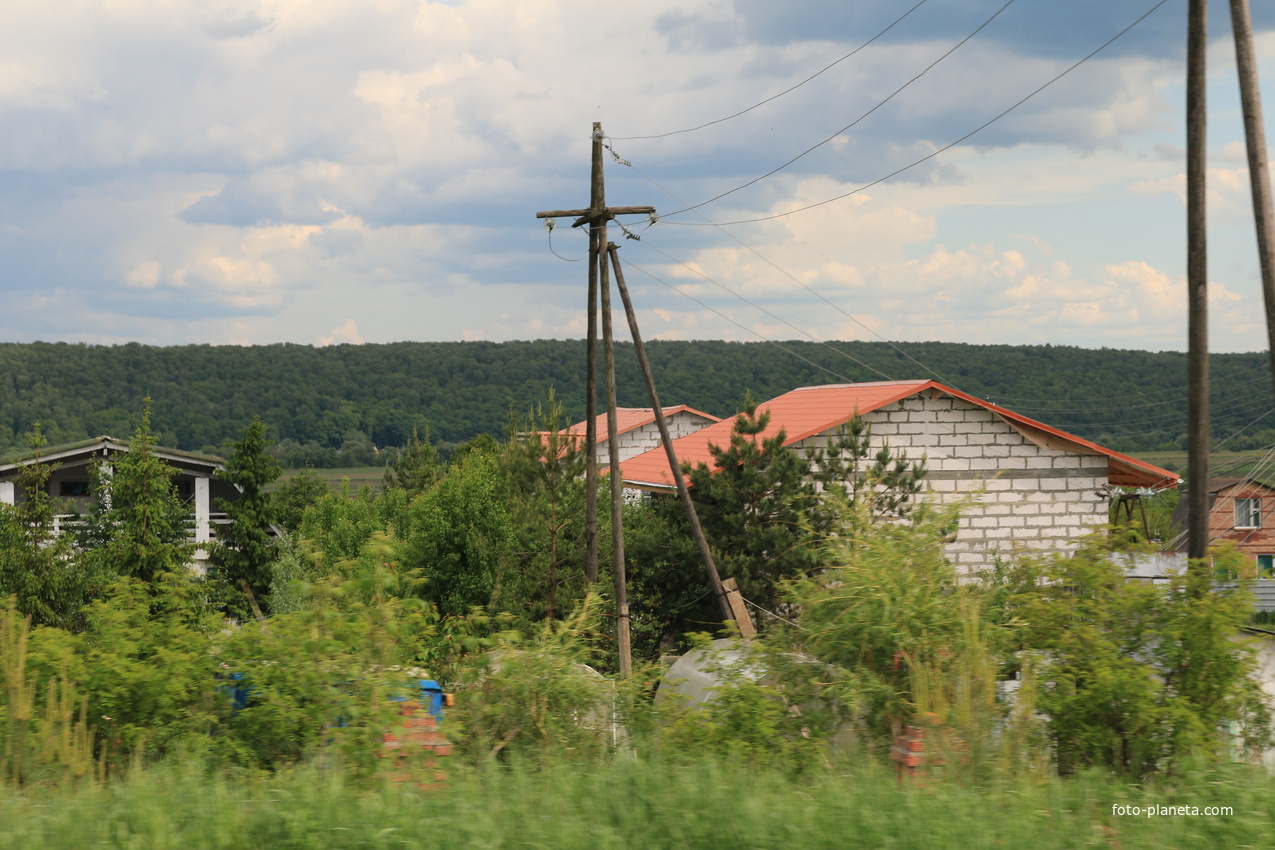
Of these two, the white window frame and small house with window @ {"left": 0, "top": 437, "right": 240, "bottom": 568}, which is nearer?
small house with window @ {"left": 0, "top": 437, "right": 240, "bottom": 568}

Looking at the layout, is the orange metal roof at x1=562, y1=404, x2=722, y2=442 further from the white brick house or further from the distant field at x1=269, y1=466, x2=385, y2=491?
the distant field at x1=269, y1=466, x2=385, y2=491

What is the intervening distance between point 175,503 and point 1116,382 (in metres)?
72.6

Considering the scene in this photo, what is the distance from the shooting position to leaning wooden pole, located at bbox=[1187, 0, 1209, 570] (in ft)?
32.9

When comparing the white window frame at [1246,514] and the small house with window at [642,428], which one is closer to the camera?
the small house with window at [642,428]

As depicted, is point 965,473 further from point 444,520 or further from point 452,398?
point 452,398

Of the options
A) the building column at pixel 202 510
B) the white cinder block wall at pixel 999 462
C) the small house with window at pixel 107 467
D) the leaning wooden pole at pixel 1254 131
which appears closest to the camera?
the leaning wooden pole at pixel 1254 131

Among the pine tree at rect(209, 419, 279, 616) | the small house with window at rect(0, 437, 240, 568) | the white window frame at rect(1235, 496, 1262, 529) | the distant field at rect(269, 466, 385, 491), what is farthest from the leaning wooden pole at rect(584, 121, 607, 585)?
the distant field at rect(269, 466, 385, 491)

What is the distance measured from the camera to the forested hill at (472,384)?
75375 mm

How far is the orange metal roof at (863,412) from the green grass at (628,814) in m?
15.9

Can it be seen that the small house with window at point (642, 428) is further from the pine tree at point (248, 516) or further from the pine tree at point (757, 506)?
the pine tree at point (757, 506)

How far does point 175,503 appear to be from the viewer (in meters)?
28.1

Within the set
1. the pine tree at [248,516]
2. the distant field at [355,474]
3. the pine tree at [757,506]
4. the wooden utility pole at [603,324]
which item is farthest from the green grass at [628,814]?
the distant field at [355,474]

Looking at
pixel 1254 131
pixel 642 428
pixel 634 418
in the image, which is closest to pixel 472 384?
pixel 634 418

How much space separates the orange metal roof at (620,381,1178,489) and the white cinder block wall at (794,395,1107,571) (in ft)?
0.78
